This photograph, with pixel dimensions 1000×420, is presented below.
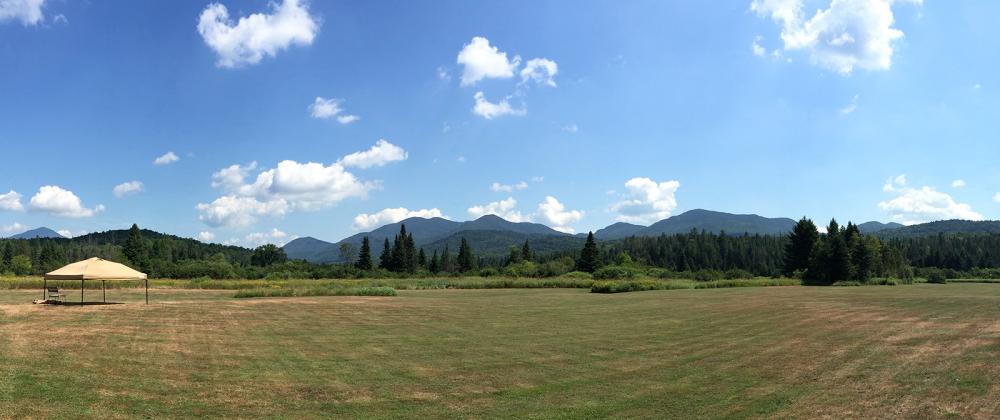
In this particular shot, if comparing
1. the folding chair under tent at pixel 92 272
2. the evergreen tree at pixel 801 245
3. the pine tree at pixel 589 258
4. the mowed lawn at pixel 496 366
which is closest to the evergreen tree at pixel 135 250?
the pine tree at pixel 589 258

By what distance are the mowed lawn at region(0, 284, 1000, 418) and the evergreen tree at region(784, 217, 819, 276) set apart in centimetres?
7209

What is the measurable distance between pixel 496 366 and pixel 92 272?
22.3m

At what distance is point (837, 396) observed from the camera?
37.3 ft

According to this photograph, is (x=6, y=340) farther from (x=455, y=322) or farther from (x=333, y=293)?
(x=333, y=293)

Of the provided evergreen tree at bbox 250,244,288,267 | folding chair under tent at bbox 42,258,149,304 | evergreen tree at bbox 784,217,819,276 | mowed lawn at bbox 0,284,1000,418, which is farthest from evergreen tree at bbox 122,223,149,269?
evergreen tree at bbox 784,217,819,276

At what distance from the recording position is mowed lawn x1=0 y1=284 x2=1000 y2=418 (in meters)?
11.0

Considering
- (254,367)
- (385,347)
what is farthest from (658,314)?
(254,367)

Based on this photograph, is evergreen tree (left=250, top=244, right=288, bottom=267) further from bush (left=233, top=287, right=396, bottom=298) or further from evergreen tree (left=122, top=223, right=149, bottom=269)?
bush (left=233, top=287, right=396, bottom=298)

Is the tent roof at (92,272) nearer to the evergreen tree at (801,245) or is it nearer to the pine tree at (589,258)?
the pine tree at (589,258)

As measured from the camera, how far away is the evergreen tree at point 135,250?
110m

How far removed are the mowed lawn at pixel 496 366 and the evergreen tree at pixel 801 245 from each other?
237 ft

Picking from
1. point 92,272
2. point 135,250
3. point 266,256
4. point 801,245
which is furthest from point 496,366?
point 266,256

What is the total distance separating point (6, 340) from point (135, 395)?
25.9ft

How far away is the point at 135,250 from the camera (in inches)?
4478
